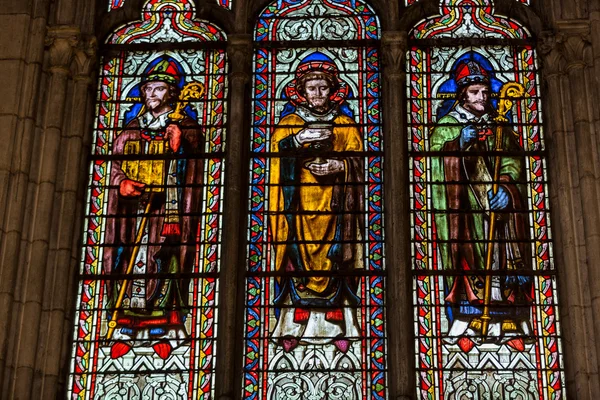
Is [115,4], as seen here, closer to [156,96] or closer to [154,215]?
[156,96]

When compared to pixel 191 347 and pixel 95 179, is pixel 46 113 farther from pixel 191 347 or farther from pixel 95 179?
pixel 191 347

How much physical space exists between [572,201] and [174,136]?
13.4 feet

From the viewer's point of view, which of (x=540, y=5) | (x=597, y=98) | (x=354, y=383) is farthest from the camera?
(x=540, y=5)

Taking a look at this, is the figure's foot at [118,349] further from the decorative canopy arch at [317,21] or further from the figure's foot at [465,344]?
the decorative canopy arch at [317,21]

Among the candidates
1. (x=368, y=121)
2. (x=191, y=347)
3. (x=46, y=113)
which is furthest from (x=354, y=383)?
(x=46, y=113)

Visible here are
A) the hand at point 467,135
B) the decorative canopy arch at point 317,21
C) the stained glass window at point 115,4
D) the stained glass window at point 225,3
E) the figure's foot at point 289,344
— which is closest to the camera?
the figure's foot at point 289,344

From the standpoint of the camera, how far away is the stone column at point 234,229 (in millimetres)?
13977

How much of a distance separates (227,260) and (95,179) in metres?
1.78

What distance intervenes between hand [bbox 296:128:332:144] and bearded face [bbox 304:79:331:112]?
0.26m

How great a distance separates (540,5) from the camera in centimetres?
1598

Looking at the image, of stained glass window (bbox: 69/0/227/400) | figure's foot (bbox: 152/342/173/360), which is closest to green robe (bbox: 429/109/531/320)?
stained glass window (bbox: 69/0/227/400)

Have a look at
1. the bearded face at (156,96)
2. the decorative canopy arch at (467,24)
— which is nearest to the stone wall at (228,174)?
the decorative canopy arch at (467,24)

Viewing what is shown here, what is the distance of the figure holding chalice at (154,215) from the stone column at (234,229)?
1.34 ft

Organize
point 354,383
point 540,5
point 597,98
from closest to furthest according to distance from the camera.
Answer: point 354,383 → point 597,98 → point 540,5
